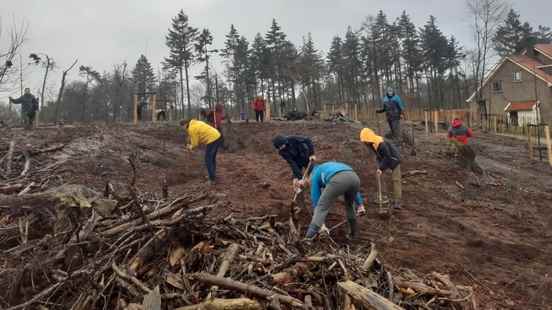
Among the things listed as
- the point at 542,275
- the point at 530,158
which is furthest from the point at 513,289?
the point at 530,158

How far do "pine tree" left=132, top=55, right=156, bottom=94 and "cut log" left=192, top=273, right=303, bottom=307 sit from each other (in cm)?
4243

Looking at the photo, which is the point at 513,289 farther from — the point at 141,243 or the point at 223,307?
the point at 141,243

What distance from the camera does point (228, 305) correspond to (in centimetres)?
274

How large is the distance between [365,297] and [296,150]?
3060mm

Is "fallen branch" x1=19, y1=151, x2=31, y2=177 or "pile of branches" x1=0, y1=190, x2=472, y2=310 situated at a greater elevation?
"fallen branch" x1=19, y1=151, x2=31, y2=177

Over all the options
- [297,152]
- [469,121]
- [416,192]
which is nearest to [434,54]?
[469,121]

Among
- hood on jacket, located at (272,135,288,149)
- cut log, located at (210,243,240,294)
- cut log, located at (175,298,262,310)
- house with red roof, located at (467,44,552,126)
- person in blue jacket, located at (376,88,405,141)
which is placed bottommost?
cut log, located at (175,298,262,310)

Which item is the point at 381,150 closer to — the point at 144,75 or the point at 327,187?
the point at 327,187

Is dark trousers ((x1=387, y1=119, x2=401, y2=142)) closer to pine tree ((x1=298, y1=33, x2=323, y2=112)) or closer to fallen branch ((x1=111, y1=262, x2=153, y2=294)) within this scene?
fallen branch ((x1=111, y1=262, x2=153, y2=294))

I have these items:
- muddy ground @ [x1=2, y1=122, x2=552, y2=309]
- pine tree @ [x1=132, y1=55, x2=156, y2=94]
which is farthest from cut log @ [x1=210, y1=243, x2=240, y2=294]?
pine tree @ [x1=132, y1=55, x2=156, y2=94]

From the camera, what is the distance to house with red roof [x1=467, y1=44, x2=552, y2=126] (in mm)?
31453

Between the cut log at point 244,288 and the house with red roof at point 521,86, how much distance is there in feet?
108

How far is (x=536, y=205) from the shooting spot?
806 cm

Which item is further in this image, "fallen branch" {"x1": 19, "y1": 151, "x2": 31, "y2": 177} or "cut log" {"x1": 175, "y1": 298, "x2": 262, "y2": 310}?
"fallen branch" {"x1": 19, "y1": 151, "x2": 31, "y2": 177}
